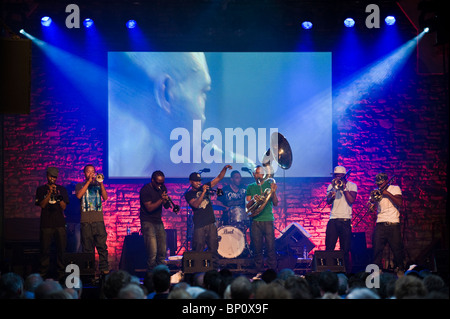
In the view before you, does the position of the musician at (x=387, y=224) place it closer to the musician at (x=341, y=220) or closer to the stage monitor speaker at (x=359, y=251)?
the musician at (x=341, y=220)

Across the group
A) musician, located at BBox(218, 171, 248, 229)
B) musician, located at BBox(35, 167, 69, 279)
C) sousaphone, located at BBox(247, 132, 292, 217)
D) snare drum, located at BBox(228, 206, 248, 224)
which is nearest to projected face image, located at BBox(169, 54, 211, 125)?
musician, located at BBox(218, 171, 248, 229)

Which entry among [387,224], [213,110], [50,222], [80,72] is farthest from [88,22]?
[387,224]

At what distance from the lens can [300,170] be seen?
12039mm

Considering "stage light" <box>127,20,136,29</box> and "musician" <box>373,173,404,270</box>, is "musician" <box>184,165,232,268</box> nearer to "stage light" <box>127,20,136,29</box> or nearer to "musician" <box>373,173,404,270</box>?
"musician" <box>373,173,404,270</box>

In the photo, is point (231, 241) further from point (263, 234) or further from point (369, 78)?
point (369, 78)

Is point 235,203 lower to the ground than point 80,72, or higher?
lower

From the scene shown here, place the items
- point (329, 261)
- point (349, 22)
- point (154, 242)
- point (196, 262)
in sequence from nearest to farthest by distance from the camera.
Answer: point (196, 262)
point (329, 261)
point (154, 242)
point (349, 22)

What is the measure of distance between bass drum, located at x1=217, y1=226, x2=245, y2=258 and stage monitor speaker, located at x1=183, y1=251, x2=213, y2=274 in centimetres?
158

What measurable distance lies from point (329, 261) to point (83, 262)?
3716 millimetres

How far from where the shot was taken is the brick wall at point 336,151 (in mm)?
11992

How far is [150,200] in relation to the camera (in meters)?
9.74
